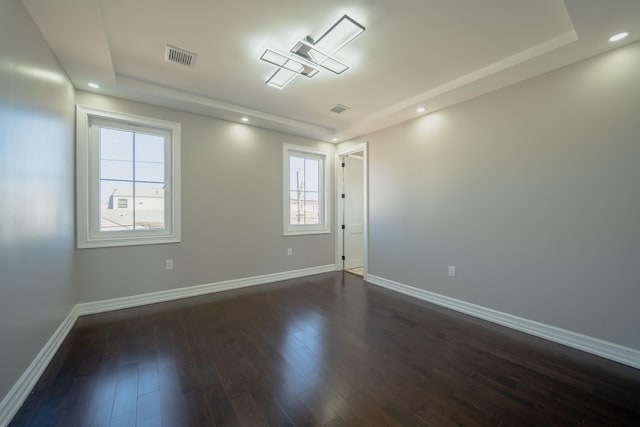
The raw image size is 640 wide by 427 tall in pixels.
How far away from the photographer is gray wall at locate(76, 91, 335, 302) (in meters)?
3.05

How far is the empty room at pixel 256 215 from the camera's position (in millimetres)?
1657

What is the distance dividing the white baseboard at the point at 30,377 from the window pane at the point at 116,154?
1.66 m

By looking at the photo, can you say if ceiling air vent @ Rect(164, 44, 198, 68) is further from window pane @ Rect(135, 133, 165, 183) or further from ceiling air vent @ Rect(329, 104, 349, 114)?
ceiling air vent @ Rect(329, 104, 349, 114)

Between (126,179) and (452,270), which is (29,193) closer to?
(126,179)

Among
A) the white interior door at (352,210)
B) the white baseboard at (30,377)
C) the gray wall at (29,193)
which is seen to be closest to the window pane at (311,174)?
the white interior door at (352,210)

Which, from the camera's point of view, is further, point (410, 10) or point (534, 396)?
point (410, 10)

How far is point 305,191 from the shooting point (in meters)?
4.80

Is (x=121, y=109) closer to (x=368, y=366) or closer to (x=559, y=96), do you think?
(x=368, y=366)

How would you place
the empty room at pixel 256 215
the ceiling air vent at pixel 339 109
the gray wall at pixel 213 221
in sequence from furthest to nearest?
the ceiling air vent at pixel 339 109 → the gray wall at pixel 213 221 → the empty room at pixel 256 215

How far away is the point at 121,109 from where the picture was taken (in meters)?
3.08

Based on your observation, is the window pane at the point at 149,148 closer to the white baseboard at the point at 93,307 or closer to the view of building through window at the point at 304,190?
the white baseboard at the point at 93,307

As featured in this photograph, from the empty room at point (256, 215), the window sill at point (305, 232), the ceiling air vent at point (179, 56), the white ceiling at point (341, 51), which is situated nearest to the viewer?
the empty room at point (256, 215)

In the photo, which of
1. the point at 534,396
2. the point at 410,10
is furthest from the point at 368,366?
the point at 410,10

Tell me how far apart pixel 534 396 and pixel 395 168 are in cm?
299
